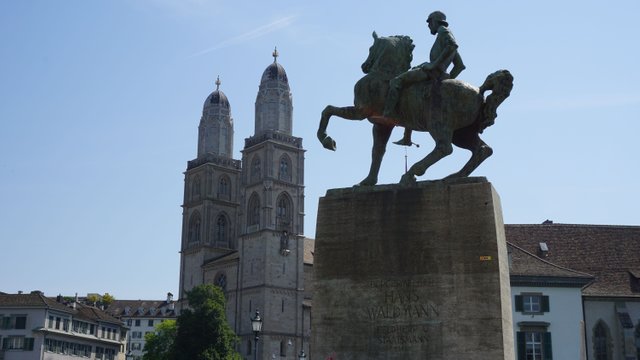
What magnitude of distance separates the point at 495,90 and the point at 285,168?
99.4 m

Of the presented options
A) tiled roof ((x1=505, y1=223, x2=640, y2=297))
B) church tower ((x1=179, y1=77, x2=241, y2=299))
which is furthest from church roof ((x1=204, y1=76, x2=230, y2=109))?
tiled roof ((x1=505, y1=223, x2=640, y2=297))

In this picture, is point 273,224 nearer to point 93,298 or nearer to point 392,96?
point 93,298

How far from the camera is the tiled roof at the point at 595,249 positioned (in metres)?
48.8

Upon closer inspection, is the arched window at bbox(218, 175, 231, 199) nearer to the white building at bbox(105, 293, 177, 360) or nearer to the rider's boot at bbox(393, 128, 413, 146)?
the white building at bbox(105, 293, 177, 360)

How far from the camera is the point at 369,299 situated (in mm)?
11039

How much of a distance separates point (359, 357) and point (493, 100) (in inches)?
158

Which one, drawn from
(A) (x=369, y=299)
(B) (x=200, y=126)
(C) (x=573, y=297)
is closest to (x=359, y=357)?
(A) (x=369, y=299)

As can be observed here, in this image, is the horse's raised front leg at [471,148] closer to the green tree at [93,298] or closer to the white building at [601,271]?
the white building at [601,271]

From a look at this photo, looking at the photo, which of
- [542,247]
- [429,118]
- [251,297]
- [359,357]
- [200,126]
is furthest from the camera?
[200,126]

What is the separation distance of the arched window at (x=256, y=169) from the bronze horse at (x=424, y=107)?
98.1m

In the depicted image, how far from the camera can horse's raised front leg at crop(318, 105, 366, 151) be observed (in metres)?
12.3

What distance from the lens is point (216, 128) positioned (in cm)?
12269

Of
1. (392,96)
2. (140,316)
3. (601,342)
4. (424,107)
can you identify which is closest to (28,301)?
(140,316)

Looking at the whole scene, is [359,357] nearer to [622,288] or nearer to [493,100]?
[493,100]
